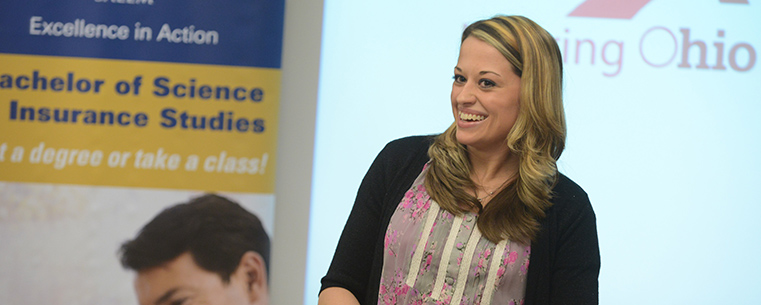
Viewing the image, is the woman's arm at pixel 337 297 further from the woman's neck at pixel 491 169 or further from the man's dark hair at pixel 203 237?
the man's dark hair at pixel 203 237

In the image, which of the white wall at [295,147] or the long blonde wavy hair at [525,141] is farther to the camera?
the white wall at [295,147]

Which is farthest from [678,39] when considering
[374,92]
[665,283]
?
[374,92]

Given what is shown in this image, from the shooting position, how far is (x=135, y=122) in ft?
10.3

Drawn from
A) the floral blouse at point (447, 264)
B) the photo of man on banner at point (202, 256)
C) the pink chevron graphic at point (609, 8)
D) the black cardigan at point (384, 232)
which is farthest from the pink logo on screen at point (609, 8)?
the floral blouse at point (447, 264)

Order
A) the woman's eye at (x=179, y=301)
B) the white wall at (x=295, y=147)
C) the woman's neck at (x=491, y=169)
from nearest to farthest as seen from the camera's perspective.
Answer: the woman's neck at (x=491, y=169) → the woman's eye at (x=179, y=301) → the white wall at (x=295, y=147)

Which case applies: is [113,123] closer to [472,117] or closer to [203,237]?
[203,237]

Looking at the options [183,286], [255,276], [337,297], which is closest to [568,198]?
[337,297]

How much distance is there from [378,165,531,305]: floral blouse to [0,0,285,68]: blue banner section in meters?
1.76

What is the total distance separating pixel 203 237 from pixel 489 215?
183 cm

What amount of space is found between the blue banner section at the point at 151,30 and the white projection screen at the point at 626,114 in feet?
1.29

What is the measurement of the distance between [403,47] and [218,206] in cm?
115

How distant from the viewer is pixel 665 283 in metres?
3.43

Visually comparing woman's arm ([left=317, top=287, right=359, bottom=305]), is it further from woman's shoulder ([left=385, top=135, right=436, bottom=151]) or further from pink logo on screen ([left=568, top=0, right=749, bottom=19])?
pink logo on screen ([left=568, top=0, right=749, bottom=19])

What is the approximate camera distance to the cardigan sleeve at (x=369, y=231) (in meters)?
1.61
